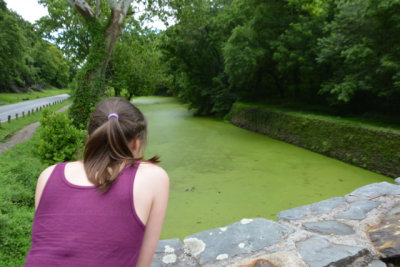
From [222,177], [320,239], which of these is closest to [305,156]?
[222,177]

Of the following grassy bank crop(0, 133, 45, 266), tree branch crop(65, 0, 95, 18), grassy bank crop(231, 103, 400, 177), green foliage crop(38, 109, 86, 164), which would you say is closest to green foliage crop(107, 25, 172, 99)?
tree branch crop(65, 0, 95, 18)

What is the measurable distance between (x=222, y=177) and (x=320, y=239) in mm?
4173

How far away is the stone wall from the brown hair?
3.36 ft

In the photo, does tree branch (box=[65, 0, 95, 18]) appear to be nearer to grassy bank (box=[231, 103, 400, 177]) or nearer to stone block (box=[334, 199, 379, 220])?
grassy bank (box=[231, 103, 400, 177])

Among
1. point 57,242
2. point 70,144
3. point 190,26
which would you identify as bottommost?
point 70,144

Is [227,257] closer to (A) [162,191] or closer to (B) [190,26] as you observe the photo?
(A) [162,191]

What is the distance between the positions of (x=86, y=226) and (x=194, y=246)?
1160mm

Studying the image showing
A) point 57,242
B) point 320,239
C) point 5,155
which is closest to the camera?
point 57,242

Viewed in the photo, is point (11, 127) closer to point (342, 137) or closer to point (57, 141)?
point (57, 141)

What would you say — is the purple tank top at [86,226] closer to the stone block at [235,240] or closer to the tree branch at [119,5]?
the stone block at [235,240]

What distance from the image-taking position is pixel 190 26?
15.4m

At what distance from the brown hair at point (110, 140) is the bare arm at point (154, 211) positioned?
0.11 metres

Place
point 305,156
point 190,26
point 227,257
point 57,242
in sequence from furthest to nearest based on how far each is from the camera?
point 190,26 < point 305,156 < point 227,257 < point 57,242

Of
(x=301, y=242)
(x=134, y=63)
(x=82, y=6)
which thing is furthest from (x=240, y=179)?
(x=134, y=63)
